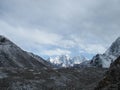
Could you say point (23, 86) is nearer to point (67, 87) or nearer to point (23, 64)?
point (67, 87)

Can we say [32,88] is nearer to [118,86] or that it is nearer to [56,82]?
[56,82]

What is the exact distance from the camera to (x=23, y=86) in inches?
3492

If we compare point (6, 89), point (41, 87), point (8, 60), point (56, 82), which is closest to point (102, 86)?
point (6, 89)

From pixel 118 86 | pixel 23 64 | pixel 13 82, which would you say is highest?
pixel 23 64

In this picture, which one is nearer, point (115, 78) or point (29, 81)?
point (115, 78)

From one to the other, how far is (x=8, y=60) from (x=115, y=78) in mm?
174095

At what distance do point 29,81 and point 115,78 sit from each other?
251ft

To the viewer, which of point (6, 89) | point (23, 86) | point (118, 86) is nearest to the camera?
point (118, 86)

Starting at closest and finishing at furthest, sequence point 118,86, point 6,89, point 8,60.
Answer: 1. point 118,86
2. point 6,89
3. point 8,60

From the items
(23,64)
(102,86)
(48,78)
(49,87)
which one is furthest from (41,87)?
(23,64)

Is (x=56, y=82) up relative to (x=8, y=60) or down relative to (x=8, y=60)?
down

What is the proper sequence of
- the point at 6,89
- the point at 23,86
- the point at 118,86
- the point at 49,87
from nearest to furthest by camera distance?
1. the point at 118,86
2. the point at 6,89
3. the point at 23,86
4. the point at 49,87

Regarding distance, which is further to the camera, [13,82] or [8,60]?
[8,60]

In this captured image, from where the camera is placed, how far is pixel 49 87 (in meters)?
94.7
